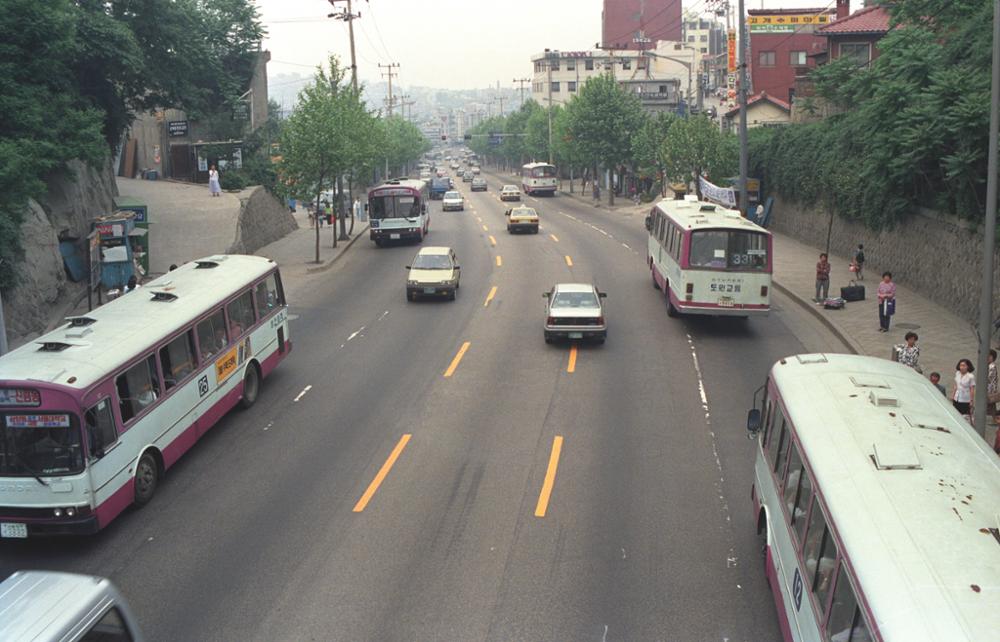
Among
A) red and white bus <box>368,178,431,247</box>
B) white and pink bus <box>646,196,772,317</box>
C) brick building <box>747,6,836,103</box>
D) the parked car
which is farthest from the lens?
brick building <box>747,6,836,103</box>

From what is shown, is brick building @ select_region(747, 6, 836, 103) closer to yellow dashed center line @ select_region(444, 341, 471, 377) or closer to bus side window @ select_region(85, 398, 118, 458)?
yellow dashed center line @ select_region(444, 341, 471, 377)

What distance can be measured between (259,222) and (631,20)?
412ft

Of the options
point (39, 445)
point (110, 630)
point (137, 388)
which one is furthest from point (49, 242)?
point (110, 630)

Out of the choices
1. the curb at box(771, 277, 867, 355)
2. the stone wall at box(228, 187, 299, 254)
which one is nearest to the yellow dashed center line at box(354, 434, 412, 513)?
the curb at box(771, 277, 867, 355)

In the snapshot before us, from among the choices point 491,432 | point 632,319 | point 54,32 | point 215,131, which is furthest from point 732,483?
point 215,131

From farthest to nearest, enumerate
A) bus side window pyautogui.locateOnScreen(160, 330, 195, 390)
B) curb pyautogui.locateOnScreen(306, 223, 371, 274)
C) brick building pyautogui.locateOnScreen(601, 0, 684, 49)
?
brick building pyautogui.locateOnScreen(601, 0, 684, 49) < curb pyautogui.locateOnScreen(306, 223, 371, 274) < bus side window pyautogui.locateOnScreen(160, 330, 195, 390)

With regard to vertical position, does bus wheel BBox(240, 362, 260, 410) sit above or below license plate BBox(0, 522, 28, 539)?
above

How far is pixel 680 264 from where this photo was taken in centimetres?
2475

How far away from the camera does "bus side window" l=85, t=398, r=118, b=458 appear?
41.8 feet

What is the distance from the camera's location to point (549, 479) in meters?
15.0

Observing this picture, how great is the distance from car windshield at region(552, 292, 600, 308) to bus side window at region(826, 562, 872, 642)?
1676cm

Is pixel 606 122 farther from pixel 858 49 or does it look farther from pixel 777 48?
pixel 858 49

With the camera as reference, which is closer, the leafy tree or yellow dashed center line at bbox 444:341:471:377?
yellow dashed center line at bbox 444:341:471:377

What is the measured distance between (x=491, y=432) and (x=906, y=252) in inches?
790
